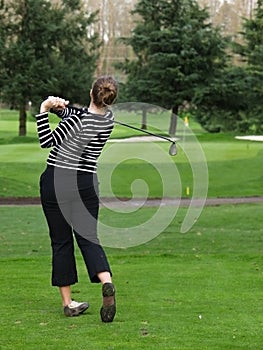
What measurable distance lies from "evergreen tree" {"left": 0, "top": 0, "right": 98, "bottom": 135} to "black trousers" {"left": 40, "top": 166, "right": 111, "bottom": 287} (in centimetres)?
3123

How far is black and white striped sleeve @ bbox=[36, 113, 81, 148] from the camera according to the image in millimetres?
5426

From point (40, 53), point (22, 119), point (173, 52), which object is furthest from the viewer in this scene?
point (173, 52)

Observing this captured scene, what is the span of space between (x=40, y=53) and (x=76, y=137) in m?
33.7

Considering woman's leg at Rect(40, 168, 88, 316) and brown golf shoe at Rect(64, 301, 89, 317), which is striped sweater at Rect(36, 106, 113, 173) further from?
brown golf shoe at Rect(64, 301, 89, 317)

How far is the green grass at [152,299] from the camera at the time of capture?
16.1 ft

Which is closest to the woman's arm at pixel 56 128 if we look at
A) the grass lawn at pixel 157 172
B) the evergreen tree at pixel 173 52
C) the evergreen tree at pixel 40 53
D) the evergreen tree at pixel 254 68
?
the grass lawn at pixel 157 172

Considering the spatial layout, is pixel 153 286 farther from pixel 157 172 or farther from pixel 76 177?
pixel 157 172

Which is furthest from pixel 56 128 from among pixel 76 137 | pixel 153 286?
pixel 153 286

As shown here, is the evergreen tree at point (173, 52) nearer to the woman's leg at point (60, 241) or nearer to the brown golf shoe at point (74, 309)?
the woman's leg at point (60, 241)

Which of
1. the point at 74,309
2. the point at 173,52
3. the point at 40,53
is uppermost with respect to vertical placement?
the point at 173,52

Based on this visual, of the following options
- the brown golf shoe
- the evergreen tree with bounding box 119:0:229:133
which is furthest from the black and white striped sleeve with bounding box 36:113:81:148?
the evergreen tree with bounding box 119:0:229:133

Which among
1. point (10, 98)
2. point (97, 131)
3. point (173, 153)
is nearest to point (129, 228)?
point (173, 153)

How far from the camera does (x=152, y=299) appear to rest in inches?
251

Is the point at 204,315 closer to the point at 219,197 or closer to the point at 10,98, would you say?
the point at 219,197
